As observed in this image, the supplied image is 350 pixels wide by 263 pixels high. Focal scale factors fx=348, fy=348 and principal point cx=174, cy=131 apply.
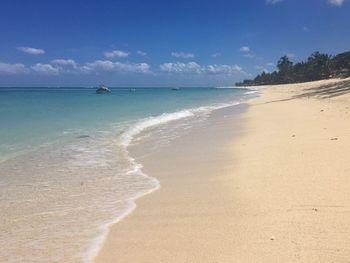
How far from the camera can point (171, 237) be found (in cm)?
394

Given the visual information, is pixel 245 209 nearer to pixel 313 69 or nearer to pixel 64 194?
pixel 64 194

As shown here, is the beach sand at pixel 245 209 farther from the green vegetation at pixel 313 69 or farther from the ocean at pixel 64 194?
the green vegetation at pixel 313 69

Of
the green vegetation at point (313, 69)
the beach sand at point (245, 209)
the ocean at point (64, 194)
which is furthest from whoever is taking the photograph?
the green vegetation at point (313, 69)

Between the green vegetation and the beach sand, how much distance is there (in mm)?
75621

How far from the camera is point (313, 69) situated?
10250 cm

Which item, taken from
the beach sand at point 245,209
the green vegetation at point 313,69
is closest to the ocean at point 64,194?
the beach sand at point 245,209

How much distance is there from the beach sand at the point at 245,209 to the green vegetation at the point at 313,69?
75.6 meters

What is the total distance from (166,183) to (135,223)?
6.23ft

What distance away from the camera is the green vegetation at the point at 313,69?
9288 centimetres

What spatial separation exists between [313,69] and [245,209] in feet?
353

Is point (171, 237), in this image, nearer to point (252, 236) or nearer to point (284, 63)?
point (252, 236)

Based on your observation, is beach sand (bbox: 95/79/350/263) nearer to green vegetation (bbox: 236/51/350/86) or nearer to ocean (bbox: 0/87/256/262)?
ocean (bbox: 0/87/256/262)

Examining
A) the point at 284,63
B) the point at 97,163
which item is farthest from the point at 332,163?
the point at 284,63

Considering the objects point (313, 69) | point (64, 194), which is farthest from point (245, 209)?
point (313, 69)
